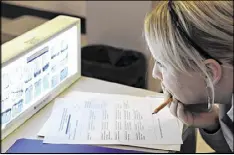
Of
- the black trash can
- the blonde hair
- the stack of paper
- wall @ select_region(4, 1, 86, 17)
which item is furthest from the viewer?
wall @ select_region(4, 1, 86, 17)

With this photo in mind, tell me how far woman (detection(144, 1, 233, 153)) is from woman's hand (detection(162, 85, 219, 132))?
11cm

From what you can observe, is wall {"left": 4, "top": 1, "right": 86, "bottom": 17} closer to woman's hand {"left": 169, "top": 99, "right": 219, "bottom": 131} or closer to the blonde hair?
woman's hand {"left": 169, "top": 99, "right": 219, "bottom": 131}

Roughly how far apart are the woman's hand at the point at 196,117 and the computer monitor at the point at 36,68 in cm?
36

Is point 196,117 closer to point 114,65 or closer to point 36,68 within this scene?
point 36,68

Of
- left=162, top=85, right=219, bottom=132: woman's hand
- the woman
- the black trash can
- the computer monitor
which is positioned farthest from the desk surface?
the black trash can

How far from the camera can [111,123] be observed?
1.22 metres

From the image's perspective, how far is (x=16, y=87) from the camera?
118cm

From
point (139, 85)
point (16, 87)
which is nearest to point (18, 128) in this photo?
point (16, 87)

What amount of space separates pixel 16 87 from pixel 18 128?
12 cm

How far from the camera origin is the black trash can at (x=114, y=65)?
2.34 m

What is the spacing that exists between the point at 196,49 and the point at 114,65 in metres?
1.57

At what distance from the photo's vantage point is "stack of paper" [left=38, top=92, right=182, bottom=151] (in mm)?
1149

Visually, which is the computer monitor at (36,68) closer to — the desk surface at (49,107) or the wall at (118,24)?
the desk surface at (49,107)

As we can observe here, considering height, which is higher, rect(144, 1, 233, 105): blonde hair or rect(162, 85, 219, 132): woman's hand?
rect(144, 1, 233, 105): blonde hair
